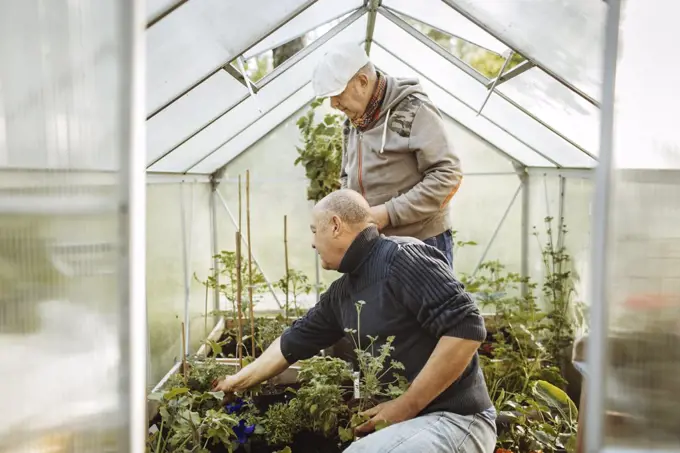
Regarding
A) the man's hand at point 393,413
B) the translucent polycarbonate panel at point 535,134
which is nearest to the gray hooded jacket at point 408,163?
the man's hand at point 393,413

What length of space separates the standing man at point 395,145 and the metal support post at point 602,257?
52.2 inches

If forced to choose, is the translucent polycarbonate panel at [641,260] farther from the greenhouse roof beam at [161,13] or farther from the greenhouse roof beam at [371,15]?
the greenhouse roof beam at [371,15]

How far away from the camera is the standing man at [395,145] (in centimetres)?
262

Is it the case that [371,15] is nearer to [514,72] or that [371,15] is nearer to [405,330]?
[514,72]

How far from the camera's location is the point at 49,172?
119cm

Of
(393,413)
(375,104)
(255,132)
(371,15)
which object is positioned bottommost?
(393,413)

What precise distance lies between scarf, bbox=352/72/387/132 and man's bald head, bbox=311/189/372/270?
2.24 ft

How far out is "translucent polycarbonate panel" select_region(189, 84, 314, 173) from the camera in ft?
15.4

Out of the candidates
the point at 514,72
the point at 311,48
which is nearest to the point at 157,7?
the point at 311,48

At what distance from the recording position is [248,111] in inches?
161

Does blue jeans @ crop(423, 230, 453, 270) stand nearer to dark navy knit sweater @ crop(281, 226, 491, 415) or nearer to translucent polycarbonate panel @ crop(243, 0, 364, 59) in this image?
dark navy knit sweater @ crop(281, 226, 491, 415)

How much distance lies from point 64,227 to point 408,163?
5.87 feet

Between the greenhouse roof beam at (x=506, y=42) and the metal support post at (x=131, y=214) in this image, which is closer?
the metal support post at (x=131, y=214)

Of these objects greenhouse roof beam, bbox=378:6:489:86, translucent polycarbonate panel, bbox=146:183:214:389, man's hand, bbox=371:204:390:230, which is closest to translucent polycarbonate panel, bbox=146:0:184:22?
man's hand, bbox=371:204:390:230
